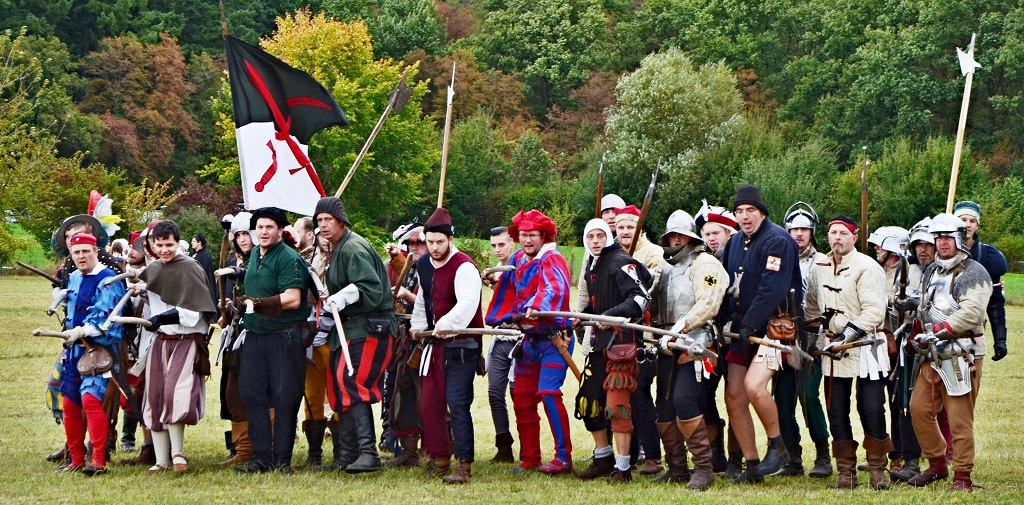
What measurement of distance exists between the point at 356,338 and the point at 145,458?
202 cm

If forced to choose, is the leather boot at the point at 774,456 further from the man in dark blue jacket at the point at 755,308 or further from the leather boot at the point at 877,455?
the leather boot at the point at 877,455

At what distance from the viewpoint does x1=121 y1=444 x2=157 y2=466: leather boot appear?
9734 mm

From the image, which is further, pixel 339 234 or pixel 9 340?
pixel 9 340

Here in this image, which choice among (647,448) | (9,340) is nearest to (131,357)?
(647,448)

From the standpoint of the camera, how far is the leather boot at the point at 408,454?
9.88m

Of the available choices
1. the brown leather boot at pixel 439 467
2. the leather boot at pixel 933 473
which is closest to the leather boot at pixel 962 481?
the leather boot at pixel 933 473

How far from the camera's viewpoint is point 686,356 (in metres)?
8.68

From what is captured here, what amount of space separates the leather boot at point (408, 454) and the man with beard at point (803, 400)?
2822 mm

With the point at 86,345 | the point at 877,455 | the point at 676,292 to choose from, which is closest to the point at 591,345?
the point at 676,292

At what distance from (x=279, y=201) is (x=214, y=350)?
945 cm

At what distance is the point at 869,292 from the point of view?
8.95 m

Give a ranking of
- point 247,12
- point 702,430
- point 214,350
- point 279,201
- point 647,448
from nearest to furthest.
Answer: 1. point 702,430
2. point 647,448
3. point 279,201
4. point 214,350
5. point 247,12

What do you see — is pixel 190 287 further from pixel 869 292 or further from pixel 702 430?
pixel 869 292

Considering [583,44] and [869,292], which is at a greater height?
[583,44]
